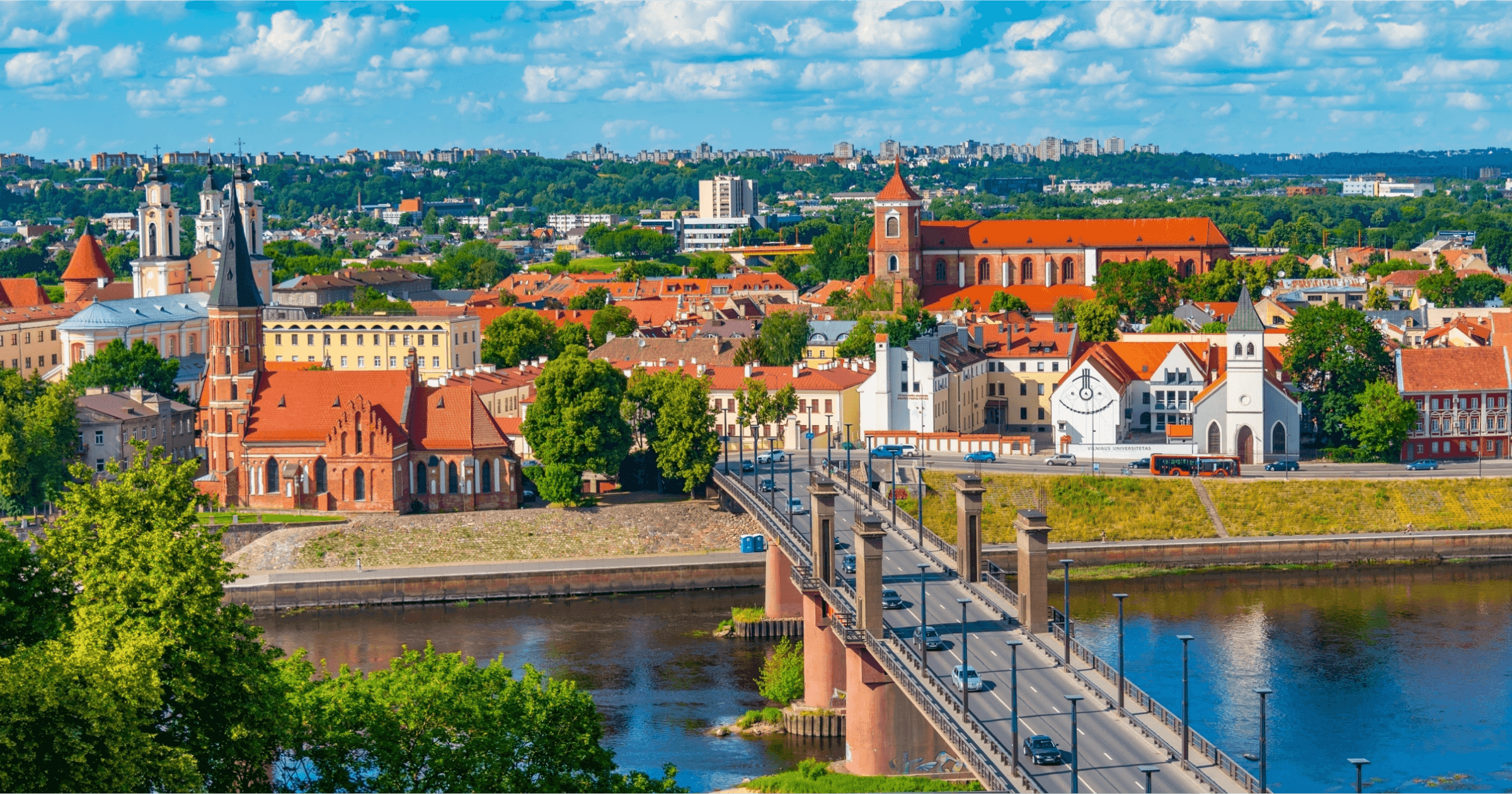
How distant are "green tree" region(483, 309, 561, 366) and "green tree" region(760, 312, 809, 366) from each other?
35.7ft

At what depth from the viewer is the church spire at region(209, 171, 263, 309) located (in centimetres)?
7119

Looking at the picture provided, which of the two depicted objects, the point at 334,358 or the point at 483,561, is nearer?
the point at 483,561

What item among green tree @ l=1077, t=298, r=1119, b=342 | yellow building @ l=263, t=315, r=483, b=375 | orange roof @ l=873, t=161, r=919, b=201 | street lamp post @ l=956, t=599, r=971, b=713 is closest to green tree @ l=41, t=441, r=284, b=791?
street lamp post @ l=956, t=599, r=971, b=713

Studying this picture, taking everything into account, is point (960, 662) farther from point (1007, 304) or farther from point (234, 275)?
point (1007, 304)

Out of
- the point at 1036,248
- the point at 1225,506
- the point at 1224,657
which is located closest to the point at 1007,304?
the point at 1036,248

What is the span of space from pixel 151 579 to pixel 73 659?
323 centimetres

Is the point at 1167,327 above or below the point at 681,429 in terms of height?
above

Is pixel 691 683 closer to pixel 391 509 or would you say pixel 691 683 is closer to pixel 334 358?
pixel 391 509

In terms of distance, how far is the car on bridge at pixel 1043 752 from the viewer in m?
32.6

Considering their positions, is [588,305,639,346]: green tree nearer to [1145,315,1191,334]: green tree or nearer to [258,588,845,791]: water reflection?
[1145,315,1191,334]: green tree

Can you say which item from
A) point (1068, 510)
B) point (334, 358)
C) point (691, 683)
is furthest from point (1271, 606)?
point (334, 358)

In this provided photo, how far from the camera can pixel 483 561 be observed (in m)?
65.1

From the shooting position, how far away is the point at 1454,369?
3083 inches

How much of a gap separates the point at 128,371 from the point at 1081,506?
39728 mm
